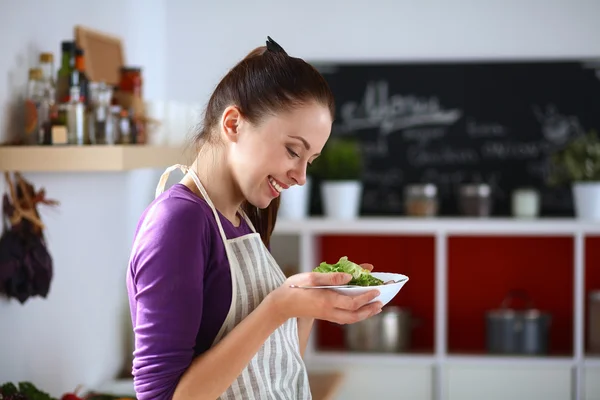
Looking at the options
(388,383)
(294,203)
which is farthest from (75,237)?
(388,383)

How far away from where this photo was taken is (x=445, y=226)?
3.74 meters

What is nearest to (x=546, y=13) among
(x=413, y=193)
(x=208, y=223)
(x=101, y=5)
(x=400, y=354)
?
(x=413, y=193)

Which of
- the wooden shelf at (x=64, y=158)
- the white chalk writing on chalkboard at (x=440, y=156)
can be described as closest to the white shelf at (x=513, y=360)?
the white chalk writing on chalkboard at (x=440, y=156)

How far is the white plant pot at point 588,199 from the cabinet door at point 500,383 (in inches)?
26.5

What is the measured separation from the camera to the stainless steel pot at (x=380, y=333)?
389 cm

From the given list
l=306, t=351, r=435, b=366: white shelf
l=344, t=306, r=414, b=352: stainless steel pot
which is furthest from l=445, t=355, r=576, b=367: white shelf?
l=344, t=306, r=414, b=352: stainless steel pot

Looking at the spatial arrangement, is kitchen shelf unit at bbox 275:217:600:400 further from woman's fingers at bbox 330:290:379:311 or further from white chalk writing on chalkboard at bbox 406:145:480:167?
woman's fingers at bbox 330:290:379:311

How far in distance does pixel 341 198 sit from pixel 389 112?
528 mm

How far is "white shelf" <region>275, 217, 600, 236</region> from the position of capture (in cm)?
370

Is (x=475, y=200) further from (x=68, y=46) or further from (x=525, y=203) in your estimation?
(x=68, y=46)

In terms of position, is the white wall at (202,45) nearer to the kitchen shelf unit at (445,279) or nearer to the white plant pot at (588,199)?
the white plant pot at (588,199)

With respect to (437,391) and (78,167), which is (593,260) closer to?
(437,391)

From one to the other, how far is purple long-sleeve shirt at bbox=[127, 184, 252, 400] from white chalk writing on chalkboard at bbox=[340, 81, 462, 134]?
2848 millimetres

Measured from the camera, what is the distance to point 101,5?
3143 millimetres
